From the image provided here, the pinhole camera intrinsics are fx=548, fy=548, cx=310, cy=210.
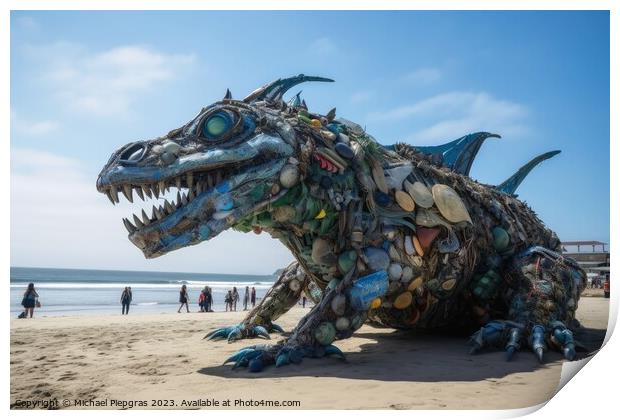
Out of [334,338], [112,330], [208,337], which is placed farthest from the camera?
[112,330]

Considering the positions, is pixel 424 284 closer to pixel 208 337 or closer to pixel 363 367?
pixel 363 367

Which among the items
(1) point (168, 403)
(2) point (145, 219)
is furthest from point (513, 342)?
(2) point (145, 219)

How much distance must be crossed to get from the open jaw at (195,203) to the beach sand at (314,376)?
1136 millimetres

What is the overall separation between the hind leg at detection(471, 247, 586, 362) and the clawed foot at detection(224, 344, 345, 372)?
5.12 ft

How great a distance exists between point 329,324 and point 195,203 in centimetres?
160

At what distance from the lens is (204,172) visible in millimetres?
4922

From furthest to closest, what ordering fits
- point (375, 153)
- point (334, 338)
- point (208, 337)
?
point (208, 337), point (375, 153), point (334, 338)

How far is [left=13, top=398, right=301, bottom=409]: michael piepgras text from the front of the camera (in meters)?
3.62

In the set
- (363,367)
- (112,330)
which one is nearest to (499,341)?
(363,367)

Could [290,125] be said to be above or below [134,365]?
above

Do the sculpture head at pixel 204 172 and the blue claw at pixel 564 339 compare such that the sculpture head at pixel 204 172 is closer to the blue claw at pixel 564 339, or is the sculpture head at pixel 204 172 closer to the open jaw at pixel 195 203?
the open jaw at pixel 195 203

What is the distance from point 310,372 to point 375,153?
2394 mm

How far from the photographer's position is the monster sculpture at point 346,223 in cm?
475

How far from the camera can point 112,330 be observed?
26.8ft
